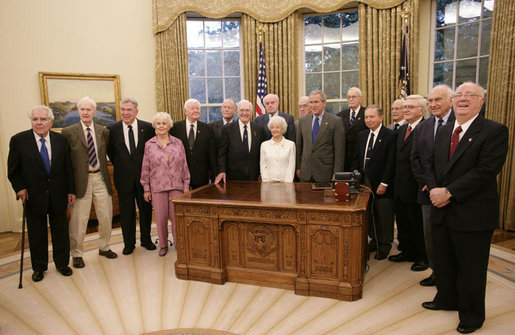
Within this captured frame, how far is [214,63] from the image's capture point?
696 centimetres

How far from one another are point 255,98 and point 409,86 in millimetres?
2652

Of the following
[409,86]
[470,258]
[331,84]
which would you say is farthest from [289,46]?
[470,258]

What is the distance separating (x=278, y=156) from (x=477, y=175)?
1981 millimetres

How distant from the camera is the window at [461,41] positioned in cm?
537

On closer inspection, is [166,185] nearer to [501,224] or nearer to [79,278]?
[79,278]

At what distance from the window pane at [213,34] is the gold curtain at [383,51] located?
264 centimetres

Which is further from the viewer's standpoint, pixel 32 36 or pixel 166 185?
pixel 32 36

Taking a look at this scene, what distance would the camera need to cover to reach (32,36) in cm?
545

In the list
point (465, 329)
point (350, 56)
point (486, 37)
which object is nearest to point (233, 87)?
point (350, 56)

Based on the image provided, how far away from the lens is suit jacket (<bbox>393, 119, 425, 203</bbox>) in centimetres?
Result: 343

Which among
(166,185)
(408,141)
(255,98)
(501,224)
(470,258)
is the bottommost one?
(501,224)

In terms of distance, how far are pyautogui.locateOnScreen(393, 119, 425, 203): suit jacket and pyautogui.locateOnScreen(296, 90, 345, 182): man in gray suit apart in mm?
633

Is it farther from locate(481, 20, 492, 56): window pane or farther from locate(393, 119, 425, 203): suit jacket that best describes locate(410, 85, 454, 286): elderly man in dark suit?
locate(481, 20, 492, 56): window pane

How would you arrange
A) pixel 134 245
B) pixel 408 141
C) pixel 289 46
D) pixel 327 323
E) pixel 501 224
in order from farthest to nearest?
pixel 289 46
pixel 501 224
pixel 134 245
pixel 408 141
pixel 327 323
